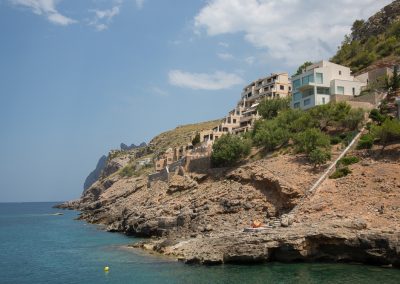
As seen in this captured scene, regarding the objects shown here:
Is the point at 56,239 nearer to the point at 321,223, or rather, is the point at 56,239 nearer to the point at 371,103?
the point at 321,223

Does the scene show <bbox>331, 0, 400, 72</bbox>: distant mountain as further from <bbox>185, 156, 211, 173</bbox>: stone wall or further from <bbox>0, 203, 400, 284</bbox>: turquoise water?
<bbox>0, 203, 400, 284</bbox>: turquoise water

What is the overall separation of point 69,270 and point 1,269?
6.57 metres

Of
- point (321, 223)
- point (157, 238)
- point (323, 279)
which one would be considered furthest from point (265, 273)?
point (157, 238)

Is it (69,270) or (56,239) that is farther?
(56,239)

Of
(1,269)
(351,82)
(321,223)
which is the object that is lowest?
(1,269)

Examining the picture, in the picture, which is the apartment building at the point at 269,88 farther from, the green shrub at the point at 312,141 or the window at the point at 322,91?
the green shrub at the point at 312,141

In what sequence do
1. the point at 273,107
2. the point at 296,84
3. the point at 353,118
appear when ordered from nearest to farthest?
the point at 353,118 → the point at 296,84 → the point at 273,107

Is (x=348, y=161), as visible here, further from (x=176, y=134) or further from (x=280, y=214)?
(x=176, y=134)

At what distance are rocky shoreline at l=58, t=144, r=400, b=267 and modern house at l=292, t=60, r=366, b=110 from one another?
48.1 ft

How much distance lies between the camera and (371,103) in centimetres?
5466

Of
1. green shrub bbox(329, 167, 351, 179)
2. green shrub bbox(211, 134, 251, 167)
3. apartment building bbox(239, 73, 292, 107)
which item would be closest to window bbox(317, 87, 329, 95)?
green shrub bbox(211, 134, 251, 167)

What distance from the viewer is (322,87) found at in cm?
6141

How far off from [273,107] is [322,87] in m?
9.00

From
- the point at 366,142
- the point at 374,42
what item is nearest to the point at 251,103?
the point at 374,42
